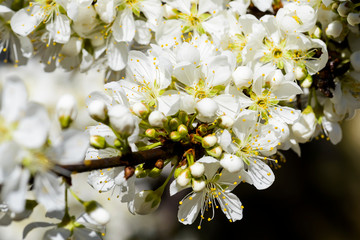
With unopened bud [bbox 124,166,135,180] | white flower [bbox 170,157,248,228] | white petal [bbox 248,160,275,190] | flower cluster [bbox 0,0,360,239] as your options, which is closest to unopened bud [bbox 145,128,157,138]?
flower cluster [bbox 0,0,360,239]

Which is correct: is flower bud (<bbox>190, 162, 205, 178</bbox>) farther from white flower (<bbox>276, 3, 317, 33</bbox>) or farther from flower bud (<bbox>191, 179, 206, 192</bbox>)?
white flower (<bbox>276, 3, 317, 33</bbox>)

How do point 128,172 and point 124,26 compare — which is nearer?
point 128,172

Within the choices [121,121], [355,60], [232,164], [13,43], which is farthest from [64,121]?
[355,60]

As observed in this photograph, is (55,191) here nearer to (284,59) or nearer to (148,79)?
(148,79)

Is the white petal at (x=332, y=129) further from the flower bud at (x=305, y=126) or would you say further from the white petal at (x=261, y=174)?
the white petal at (x=261, y=174)

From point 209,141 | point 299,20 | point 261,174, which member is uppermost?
point 299,20

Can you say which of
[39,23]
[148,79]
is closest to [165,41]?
[148,79]

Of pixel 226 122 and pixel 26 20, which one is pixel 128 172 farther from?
pixel 26 20
